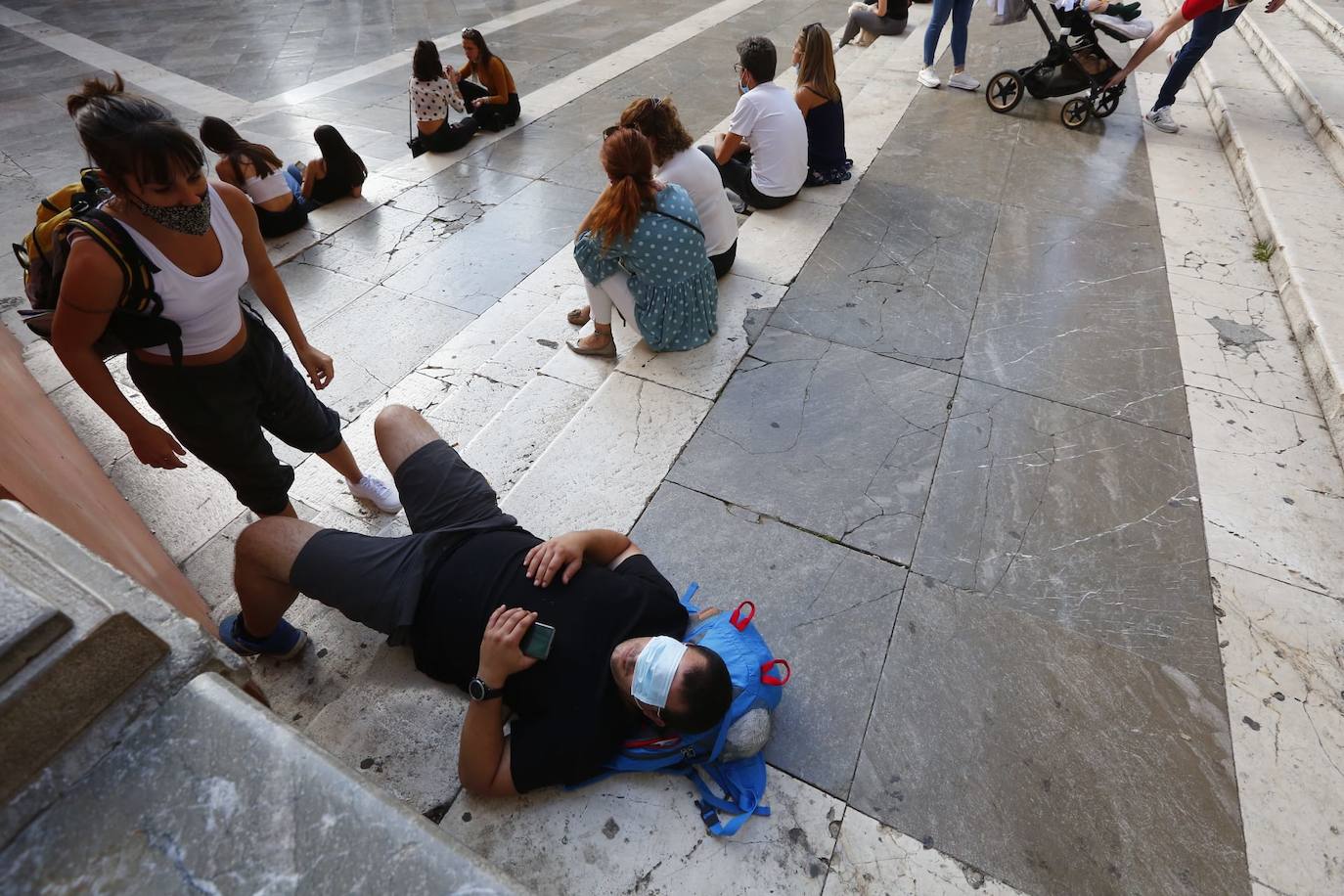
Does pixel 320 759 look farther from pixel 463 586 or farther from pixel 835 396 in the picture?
pixel 835 396

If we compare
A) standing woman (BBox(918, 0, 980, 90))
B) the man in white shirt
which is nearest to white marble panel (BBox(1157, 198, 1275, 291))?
the man in white shirt

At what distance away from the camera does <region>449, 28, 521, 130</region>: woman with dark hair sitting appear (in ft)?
21.8

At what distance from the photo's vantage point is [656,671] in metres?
1.79

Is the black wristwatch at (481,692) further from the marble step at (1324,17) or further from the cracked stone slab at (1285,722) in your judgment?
the marble step at (1324,17)

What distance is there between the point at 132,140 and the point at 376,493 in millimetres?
1649

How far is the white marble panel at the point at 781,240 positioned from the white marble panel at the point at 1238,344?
7.26 ft

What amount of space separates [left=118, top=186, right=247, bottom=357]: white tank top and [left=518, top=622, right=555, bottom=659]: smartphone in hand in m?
1.44

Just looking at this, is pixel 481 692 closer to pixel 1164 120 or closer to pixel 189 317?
pixel 189 317

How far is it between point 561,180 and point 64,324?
4.74 m

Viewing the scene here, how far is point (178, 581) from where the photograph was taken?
8.21ft

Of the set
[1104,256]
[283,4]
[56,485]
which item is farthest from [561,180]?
[283,4]

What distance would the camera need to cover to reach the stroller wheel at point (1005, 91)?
6.05m

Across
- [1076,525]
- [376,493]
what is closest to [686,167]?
[376,493]

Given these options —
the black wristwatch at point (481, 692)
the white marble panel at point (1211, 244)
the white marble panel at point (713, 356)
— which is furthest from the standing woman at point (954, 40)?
the black wristwatch at point (481, 692)
